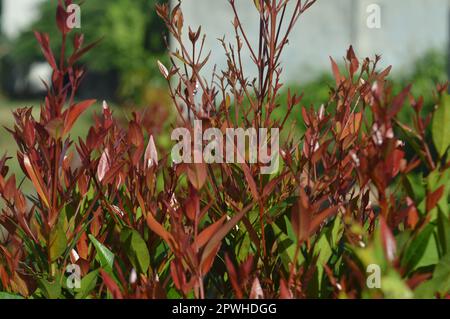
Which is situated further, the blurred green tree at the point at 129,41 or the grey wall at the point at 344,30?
the blurred green tree at the point at 129,41

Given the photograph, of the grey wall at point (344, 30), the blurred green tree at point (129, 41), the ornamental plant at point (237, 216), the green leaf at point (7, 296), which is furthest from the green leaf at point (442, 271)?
the blurred green tree at point (129, 41)

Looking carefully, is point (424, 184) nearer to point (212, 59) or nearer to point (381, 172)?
point (381, 172)

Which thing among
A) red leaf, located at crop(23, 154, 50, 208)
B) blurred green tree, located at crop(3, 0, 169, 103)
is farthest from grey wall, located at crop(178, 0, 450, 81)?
blurred green tree, located at crop(3, 0, 169, 103)

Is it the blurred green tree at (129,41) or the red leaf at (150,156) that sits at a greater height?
the blurred green tree at (129,41)

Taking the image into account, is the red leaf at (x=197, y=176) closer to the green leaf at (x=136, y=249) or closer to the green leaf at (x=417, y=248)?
the green leaf at (x=136, y=249)

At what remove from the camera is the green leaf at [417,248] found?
1.33 m

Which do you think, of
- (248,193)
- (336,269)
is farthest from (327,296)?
(248,193)

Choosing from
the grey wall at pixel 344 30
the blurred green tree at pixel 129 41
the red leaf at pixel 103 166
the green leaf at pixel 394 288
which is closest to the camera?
the green leaf at pixel 394 288

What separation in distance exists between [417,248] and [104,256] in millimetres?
661

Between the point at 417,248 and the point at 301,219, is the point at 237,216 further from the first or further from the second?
the point at 417,248

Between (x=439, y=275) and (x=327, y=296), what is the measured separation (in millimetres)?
265

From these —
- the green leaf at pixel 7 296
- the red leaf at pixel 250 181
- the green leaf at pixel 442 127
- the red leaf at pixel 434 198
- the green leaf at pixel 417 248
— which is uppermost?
the green leaf at pixel 442 127

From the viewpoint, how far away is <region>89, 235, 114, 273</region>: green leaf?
1545 mm

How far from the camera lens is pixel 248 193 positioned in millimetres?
1765
